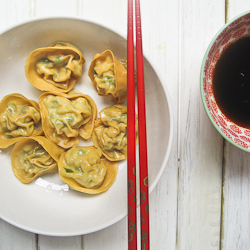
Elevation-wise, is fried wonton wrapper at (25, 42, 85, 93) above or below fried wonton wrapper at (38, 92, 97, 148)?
above

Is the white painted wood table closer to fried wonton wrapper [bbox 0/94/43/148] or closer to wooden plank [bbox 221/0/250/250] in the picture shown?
wooden plank [bbox 221/0/250/250]

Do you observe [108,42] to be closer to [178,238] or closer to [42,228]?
[42,228]

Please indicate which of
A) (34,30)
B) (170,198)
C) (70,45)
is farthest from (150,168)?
(34,30)

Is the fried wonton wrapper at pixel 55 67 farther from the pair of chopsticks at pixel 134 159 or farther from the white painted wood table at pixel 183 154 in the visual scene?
the pair of chopsticks at pixel 134 159

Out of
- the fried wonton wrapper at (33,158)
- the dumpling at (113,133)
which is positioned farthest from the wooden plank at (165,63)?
the fried wonton wrapper at (33,158)

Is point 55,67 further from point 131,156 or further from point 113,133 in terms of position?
point 131,156

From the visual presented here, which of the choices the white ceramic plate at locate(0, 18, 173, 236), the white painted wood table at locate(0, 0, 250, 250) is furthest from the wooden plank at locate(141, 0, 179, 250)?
the white ceramic plate at locate(0, 18, 173, 236)
